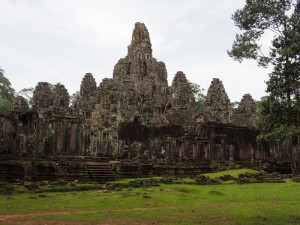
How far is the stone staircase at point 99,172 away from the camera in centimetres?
1889

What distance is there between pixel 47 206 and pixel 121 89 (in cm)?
3227

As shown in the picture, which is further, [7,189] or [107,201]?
[7,189]

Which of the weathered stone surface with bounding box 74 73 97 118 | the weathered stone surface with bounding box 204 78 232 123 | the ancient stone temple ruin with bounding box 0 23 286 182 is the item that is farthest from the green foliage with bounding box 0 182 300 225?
the weathered stone surface with bounding box 74 73 97 118

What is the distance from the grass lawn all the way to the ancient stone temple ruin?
4850 millimetres

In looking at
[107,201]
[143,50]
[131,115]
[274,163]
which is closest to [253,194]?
[107,201]

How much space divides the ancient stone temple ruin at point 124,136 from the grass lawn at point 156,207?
15.9 ft

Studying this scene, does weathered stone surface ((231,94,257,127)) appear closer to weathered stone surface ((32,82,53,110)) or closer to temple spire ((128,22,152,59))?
temple spire ((128,22,152,59))

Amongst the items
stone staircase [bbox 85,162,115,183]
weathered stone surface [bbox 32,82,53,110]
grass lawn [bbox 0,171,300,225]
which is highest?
weathered stone surface [bbox 32,82,53,110]

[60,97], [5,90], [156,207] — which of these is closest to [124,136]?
[156,207]

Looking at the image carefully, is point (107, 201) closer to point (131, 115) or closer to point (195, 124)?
point (195, 124)

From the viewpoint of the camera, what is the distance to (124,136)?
29.2 m

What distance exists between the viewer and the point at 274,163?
29.6 meters

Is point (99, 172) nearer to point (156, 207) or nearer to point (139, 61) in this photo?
point (156, 207)

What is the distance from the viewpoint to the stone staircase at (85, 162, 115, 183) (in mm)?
18891
